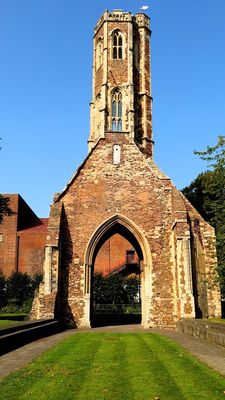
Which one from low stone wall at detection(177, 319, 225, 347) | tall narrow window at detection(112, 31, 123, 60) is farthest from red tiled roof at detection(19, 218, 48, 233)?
low stone wall at detection(177, 319, 225, 347)

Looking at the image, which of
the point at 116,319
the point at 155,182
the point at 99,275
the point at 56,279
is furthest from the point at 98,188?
the point at 99,275

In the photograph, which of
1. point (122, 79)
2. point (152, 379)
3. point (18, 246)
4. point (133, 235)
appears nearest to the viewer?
point (152, 379)

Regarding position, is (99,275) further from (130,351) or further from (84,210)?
(130,351)

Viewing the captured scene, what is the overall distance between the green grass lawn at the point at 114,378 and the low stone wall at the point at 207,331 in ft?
5.18

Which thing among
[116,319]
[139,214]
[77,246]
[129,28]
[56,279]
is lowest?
[116,319]

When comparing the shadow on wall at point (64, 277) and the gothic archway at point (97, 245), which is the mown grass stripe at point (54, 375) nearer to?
the shadow on wall at point (64, 277)

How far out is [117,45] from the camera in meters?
32.2

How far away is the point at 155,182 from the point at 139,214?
1.96 meters

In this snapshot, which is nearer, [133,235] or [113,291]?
[133,235]

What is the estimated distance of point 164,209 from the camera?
2189 centimetres

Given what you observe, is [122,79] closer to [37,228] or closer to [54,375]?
[54,375]

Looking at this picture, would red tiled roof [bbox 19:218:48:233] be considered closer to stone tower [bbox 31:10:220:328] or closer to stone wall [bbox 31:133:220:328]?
stone tower [bbox 31:10:220:328]

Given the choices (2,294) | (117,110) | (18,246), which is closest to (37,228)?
(18,246)

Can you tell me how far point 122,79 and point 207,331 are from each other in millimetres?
22244
